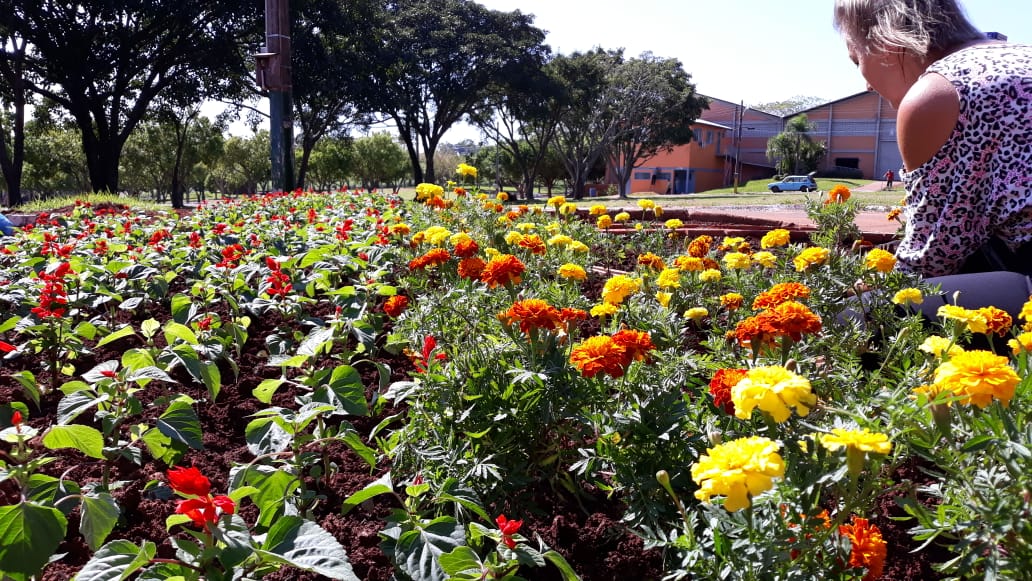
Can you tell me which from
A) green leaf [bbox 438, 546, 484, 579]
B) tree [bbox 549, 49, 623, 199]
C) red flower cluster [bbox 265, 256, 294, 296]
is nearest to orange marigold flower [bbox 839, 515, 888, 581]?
green leaf [bbox 438, 546, 484, 579]

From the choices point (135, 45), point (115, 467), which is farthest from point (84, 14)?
point (115, 467)

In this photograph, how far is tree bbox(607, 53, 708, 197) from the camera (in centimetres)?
3531

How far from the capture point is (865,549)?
1.07m

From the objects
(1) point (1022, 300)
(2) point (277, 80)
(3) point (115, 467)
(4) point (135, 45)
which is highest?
(4) point (135, 45)

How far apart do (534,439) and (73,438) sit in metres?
1.00

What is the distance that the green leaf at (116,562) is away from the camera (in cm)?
106

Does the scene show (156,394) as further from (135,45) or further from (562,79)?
(562,79)

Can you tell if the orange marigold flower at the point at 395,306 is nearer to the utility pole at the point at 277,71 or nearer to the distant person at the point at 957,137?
the distant person at the point at 957,137

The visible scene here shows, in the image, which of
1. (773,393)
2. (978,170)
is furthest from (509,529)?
(978,170)

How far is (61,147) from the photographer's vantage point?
3709 centimetres

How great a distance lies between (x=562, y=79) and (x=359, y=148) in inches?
1010

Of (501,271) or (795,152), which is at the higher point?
(795,152)

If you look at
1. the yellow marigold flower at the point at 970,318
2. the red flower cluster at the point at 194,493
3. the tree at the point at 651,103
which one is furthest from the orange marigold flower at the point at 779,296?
the tree at the point at 651,103

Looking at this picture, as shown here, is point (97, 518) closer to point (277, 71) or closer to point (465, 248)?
point (465, 248)
